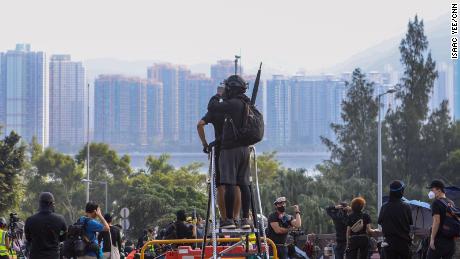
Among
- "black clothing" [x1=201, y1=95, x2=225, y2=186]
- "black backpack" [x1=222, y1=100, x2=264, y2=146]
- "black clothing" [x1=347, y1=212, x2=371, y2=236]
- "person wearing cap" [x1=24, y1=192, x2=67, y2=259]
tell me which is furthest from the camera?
"black clothing" [x1=347, y1=212, x2=371, y2=236]

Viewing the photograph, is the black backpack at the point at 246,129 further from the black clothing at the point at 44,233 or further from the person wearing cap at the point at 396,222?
the person wearing cap at the point at 396,222

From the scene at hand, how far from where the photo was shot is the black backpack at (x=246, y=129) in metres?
13.6

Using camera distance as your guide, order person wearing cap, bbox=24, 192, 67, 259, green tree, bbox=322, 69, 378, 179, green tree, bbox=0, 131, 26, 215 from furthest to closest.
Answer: green tree, bbox=322, 69, 378, 179 → green tree, bbox=0, 131, 26, 215 → person wearing cap, bbox=24, 192, 67, 259

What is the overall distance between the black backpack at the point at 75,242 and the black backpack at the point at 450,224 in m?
4.34

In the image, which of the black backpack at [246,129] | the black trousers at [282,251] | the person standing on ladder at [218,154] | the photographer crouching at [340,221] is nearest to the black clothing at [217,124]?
the person standing on ladder at [218,154]

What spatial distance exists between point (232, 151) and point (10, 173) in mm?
47452

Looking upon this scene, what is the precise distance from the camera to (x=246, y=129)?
13.6 m

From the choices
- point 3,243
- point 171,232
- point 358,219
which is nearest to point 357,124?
point 171,232

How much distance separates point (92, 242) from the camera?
15.6 meters

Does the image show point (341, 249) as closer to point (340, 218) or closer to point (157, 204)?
point (340, 218)

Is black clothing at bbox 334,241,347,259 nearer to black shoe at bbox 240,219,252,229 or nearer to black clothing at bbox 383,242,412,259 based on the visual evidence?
black clothing at bbox 383,242,412,259

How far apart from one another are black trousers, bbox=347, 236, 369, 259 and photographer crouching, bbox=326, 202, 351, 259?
0.96 metres

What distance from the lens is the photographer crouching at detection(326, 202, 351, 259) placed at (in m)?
19.8

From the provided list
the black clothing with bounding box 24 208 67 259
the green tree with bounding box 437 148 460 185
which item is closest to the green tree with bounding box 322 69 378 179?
the green tree with bounding box 437 148 460 185
